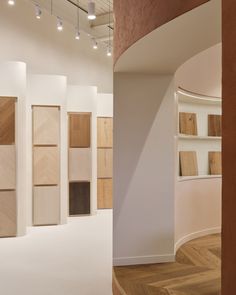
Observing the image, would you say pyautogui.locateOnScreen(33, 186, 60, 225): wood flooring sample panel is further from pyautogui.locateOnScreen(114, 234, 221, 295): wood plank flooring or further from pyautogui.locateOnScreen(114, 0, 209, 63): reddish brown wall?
pyautogui.locateOnScreen(114, 0, 209, 63): reddish brown wall

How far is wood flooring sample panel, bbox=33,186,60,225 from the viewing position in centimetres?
759

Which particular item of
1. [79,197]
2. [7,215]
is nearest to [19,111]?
[7,215]

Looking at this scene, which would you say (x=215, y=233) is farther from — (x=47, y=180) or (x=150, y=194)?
(x=47, y=180)

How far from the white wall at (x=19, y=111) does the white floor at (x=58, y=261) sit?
465 millimetres

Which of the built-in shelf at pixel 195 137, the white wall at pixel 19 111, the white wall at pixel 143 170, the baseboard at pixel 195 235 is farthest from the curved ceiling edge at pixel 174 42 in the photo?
the white wall at pixel 19 111

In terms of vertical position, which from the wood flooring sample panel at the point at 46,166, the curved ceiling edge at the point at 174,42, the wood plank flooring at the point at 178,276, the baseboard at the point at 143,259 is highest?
the curved ceiling edge at the point at 174,42

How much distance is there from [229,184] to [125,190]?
2.72 meters

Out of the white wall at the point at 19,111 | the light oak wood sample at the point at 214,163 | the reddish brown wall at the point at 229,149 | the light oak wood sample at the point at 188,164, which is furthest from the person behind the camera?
the white wall at the point at 19,111

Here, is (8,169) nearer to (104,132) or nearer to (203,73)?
(104,132)

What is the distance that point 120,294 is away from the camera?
374 centimetres

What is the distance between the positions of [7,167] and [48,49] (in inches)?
123

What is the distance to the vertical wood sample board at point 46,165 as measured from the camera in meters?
7.61

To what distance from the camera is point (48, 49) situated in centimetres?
855

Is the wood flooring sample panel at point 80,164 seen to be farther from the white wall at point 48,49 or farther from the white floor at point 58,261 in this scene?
the white wall at point 48,49
